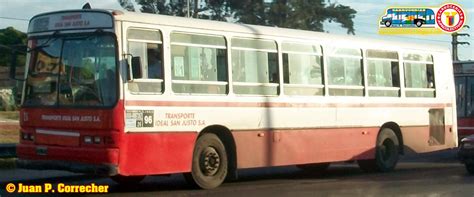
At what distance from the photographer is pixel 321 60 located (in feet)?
48.7

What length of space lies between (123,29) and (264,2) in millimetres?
35453

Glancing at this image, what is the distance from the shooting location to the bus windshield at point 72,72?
11.0 meters

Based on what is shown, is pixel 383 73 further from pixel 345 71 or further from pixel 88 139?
pixel 88 139

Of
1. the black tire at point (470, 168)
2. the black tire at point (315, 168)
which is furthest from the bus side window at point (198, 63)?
the black tire at point (470, 168)

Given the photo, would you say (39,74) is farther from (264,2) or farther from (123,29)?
(264,2)

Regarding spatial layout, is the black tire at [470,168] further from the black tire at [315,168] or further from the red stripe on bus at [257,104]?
the black tire at [315,168]

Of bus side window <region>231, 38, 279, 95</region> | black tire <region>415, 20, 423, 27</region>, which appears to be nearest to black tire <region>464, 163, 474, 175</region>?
bus side window <region>231, 38, 279, 95</region>

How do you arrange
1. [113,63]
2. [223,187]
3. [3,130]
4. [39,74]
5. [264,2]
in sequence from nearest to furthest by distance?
[113,63], [39,74], [223,187], [3,130], [264,2]

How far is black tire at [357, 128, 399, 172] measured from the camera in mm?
16359

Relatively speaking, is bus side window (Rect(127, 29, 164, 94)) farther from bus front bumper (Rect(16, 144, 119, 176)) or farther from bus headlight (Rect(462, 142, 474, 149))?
bus headlight (Rect(462, 142, 474, 149))

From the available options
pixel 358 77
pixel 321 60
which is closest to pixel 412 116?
pixel 358 77

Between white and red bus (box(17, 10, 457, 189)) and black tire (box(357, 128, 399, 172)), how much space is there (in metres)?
0.05

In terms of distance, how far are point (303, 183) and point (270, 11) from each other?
32294 mm

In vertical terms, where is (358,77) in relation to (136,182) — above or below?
above
